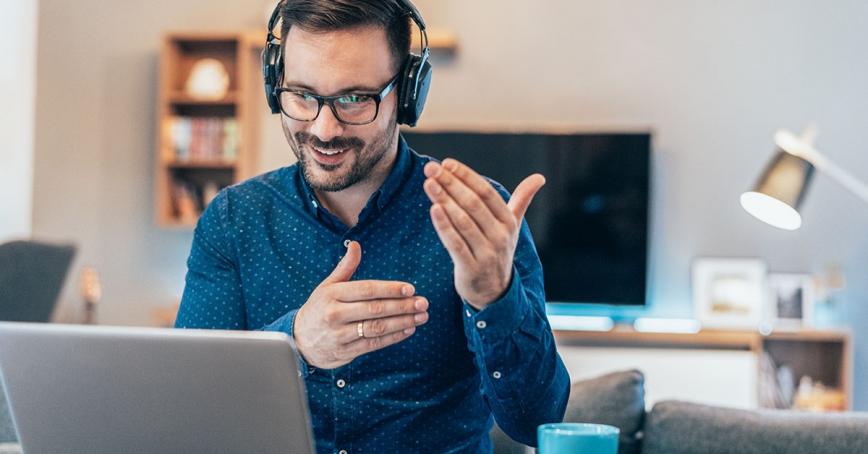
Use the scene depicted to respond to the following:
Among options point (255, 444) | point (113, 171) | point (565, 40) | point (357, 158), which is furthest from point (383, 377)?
point (113, 171)

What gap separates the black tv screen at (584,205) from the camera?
4.53m

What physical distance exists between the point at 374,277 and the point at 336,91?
0.28 m

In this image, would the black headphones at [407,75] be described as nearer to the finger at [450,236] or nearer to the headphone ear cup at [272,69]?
the headphone ear cup at [272,69]

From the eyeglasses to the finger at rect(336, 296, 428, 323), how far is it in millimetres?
421

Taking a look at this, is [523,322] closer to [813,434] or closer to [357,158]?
[357,158]

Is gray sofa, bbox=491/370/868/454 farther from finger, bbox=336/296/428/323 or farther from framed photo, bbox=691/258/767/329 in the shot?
framed photo, bbox=691/258/767/329

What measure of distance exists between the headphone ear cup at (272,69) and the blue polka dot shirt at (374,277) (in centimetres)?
13

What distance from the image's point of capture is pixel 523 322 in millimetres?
1307

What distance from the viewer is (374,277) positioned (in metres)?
1.61

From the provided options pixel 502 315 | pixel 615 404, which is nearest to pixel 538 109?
pixel 615 404

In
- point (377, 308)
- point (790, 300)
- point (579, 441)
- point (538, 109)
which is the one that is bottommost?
point (790, 300)

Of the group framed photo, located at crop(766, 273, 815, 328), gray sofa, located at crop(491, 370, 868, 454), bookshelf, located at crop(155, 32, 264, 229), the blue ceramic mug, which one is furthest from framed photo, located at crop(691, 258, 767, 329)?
the blue ceramic mug

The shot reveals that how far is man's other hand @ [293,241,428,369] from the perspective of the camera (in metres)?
1.17

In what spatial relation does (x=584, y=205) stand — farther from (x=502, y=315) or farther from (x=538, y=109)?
(x=502, y=315)
